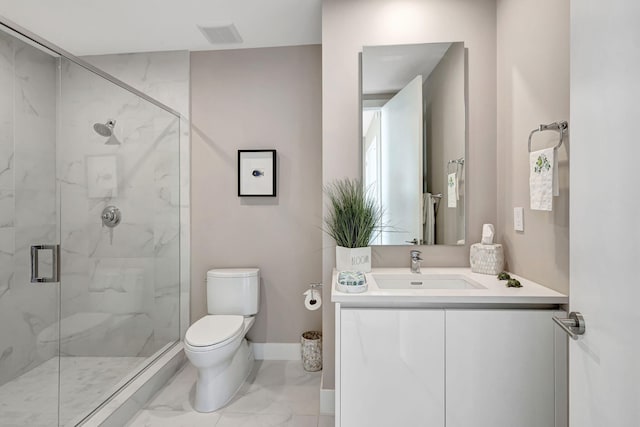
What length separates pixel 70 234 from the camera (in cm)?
178

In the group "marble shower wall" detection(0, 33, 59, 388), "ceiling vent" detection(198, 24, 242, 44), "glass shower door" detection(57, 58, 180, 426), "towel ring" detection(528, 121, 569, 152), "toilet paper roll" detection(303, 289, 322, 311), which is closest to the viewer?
"towel ring" detection(528, 121, 569, 152)

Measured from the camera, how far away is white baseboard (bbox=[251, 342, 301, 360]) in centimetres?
265

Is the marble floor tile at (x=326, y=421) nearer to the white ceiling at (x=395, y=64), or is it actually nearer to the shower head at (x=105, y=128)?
the white ceiling at (x=395, y=64)

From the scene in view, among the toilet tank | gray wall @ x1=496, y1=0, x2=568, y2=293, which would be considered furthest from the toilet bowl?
gray wall @ x1=496, y1=0, x2=568, y2=293

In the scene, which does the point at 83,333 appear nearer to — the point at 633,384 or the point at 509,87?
the point at 633,384

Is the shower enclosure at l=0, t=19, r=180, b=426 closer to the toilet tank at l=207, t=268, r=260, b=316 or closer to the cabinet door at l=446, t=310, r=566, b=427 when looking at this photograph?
the toilet tank at l=207, t=268, r=260, b=316

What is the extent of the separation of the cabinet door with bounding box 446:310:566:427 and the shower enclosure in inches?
73.6

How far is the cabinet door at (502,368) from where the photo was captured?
139 centimetres

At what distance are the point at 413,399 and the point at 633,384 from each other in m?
0.87

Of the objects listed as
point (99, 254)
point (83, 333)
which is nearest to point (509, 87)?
point (99, 254)

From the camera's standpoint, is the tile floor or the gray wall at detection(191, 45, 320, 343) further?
the gray wall at detection(191, 45, 320, 343)

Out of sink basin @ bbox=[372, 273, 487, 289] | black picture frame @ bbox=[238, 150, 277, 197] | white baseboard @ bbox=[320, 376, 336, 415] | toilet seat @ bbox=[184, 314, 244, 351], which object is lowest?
white baseboard @ bbox=[320, 376, 336, 415]

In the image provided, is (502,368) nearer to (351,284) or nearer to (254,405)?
(351,284)

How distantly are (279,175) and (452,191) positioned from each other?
4.23ft
